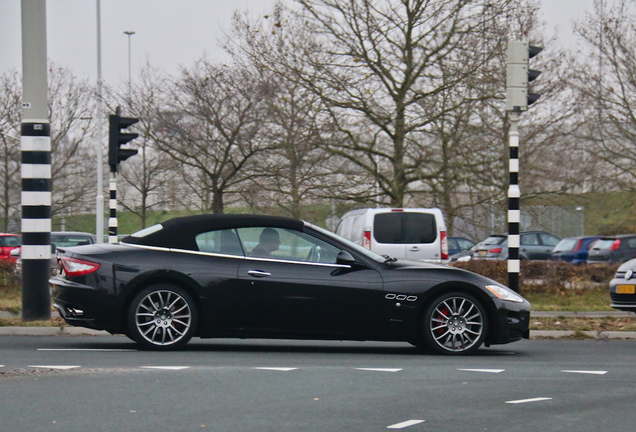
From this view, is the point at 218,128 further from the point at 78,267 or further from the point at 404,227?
the point at 78,267

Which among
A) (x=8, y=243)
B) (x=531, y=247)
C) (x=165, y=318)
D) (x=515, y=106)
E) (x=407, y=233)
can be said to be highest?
(x=515, y=106)

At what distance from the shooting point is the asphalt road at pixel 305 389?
19.2 feet

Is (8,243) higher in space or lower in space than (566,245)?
higher

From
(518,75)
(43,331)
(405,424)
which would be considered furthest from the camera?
(518,75)

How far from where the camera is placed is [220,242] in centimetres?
962

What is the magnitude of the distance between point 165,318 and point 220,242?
92 centimetres

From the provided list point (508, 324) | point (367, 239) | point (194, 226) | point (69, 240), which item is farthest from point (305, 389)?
point (69, 240)

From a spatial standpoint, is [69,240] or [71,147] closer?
[69,240]

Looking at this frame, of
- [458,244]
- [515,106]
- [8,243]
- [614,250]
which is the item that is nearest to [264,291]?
[515,106]

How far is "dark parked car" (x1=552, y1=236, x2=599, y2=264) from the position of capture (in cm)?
3316

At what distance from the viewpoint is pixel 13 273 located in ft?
61.5

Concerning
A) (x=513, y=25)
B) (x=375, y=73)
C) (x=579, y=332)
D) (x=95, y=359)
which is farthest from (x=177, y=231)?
(x=513, y=25)

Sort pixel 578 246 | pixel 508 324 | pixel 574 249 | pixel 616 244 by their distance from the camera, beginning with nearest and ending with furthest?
pixel 508 324
pixel 616 244
pixel 574 249
pixel 578 246

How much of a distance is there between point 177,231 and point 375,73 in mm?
17197
